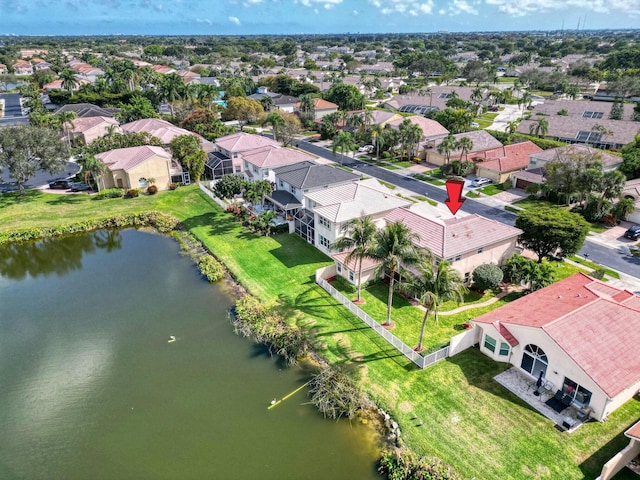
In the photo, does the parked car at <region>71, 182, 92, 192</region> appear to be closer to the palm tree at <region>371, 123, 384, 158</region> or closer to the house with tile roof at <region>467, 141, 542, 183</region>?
the palm tree at <region>371, 123, 384, 158</region>

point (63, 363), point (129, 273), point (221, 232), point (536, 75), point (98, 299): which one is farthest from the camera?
point (536, 75)

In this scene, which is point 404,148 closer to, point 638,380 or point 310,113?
point 310,113

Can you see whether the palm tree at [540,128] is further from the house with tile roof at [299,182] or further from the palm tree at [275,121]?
the palm tree at [275,121]

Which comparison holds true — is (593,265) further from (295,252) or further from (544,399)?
(295,252)

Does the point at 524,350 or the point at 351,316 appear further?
the point at 351,316

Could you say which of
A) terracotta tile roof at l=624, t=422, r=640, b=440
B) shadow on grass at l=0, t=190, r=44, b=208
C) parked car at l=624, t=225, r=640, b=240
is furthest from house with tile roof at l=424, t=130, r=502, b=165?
shadow on grass at l=0, t=190, r=44, b=208

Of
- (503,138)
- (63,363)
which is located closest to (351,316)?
(63,363)

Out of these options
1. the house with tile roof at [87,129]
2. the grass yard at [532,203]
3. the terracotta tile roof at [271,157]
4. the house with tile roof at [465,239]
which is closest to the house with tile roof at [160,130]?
the house with tile roof at [87,129]
